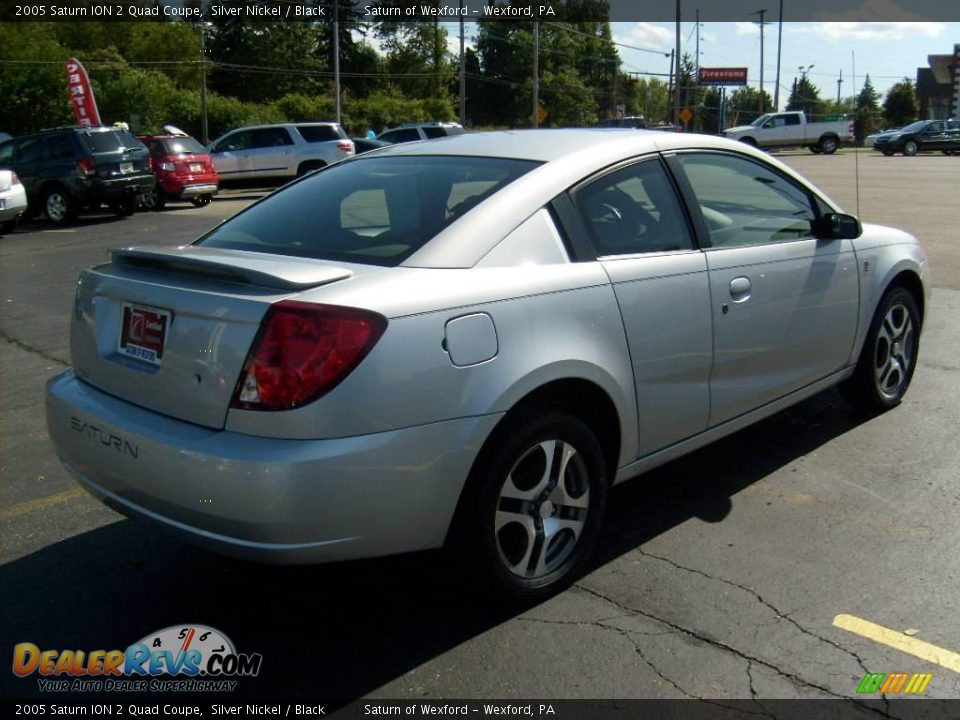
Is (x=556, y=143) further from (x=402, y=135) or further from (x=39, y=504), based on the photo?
(x=402, y=135)

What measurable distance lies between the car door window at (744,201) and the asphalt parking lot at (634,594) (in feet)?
3.83

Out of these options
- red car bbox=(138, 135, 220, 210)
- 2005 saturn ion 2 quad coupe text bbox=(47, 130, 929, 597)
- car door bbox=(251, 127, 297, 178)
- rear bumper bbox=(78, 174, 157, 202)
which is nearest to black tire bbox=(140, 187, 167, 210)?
red car bbox=(138, 135, 220, 210)

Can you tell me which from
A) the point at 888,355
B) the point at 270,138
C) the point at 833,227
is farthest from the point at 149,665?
the point at 270,138

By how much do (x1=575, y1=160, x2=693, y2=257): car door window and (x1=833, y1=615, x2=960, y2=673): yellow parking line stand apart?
1.55 m

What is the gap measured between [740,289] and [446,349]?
65.6 inches

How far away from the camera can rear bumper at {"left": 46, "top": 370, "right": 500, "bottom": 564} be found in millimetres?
2668

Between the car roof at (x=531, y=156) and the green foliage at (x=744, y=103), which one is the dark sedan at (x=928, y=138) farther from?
the green foliage at (x=744, y=103)

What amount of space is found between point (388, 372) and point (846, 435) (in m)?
3.23

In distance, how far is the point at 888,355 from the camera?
5.23 metres

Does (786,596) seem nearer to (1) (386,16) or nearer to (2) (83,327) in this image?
(2) (83,327)

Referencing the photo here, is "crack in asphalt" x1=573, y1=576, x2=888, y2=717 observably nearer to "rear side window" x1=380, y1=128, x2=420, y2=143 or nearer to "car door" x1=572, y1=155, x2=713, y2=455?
"car door" x1=572, y1=155, x2=713, y2=455

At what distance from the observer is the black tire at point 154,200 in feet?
65.4

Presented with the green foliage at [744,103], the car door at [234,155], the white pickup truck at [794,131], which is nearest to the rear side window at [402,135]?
the car door at [234,155]

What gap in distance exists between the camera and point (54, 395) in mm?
3422
